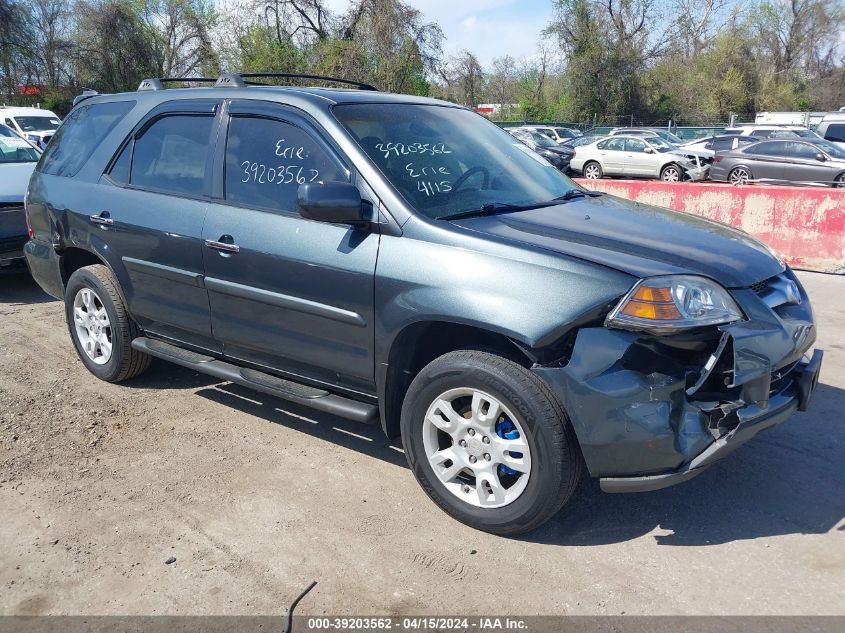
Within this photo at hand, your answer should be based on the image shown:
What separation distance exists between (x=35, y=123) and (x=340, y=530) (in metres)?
23.8

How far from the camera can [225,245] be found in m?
3.83

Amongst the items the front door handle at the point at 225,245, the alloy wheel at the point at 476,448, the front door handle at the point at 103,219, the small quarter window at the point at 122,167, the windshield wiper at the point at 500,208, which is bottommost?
the alloy wheel at the point at 476,448

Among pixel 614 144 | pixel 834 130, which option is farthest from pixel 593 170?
pixel 834 130

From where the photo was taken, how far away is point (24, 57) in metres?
40.6

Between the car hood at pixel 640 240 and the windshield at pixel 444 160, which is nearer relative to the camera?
the car hood at pixel 640 240

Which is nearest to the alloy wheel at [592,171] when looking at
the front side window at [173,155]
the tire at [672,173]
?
the tire at [672,173]

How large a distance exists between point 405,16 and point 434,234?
104 feet

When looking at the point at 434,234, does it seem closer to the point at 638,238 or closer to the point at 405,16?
the point at 638,238

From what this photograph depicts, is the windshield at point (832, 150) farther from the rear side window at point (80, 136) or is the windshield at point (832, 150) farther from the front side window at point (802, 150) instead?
the rear side window at point (80, 136)

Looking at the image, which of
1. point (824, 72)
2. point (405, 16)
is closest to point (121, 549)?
point (405, 16)

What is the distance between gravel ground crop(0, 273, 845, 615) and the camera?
2816mm

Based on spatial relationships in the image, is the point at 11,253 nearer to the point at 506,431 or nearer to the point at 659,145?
the point at 506,431

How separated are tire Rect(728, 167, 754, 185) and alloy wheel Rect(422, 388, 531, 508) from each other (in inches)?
732

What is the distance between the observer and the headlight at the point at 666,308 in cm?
276
